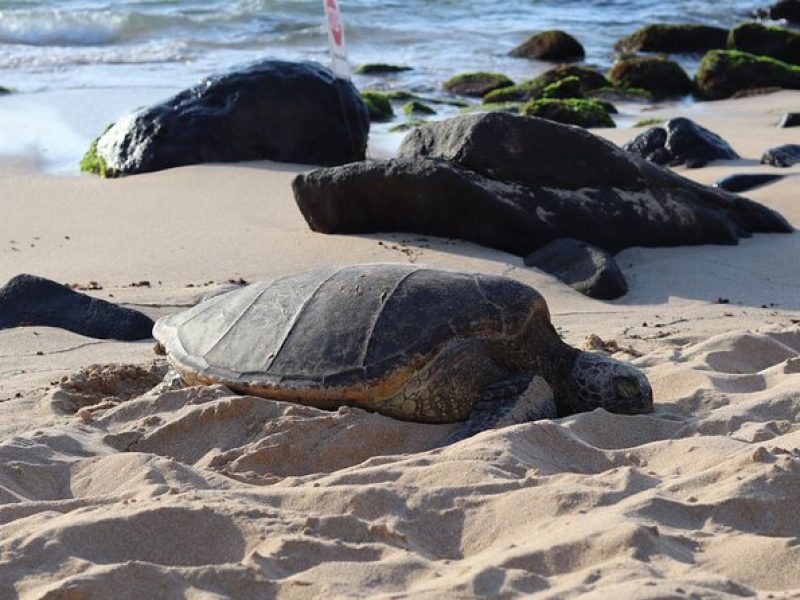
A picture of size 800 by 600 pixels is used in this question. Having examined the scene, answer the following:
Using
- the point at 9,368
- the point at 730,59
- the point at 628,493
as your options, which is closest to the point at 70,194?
the point at 9,368

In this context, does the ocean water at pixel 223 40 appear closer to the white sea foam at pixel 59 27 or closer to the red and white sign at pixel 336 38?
the white sea foam at pixel 59 27

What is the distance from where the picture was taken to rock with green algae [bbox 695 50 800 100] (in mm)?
15117

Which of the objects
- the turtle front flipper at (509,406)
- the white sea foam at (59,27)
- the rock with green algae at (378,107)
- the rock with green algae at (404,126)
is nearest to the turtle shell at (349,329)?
the turtle front flipper at (509,406)

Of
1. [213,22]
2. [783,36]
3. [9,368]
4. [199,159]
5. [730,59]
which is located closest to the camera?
[9,368]

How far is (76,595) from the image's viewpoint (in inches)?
94.1

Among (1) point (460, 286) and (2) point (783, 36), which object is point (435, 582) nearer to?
(1) point (460, 286)

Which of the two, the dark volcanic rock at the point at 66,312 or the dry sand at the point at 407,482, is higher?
the dry sand at the point at 407,482

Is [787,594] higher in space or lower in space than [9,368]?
higher

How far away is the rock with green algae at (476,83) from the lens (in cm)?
1491

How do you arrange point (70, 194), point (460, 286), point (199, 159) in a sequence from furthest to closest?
1. point (199, 159)
2. point (70, 194)
3. point (460, 286)

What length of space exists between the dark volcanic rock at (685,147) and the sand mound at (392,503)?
5676 millimetres

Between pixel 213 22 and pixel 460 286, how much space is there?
1779cm

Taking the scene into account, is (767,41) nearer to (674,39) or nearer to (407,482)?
(674,39)

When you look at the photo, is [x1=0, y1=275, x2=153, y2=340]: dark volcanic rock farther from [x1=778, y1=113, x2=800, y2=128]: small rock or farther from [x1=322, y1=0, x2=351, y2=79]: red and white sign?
[x1=778, y1=113, x2=800, y2=128]: small rock
